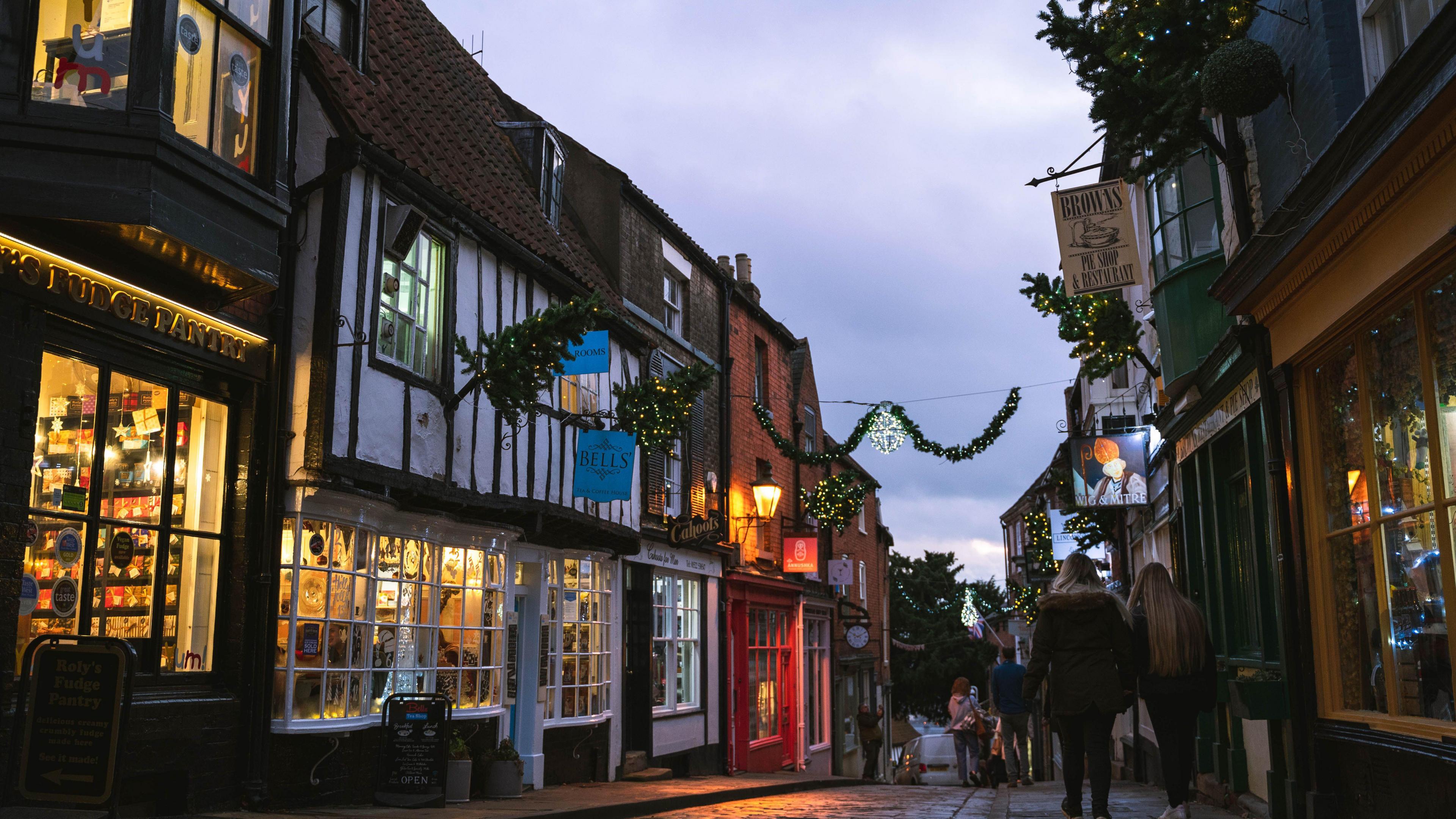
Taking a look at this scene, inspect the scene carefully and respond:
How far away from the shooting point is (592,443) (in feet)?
44.9

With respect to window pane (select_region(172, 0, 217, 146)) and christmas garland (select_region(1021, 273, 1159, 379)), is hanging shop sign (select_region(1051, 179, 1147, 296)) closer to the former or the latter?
christmas garland (select_region(1021, 273, 1159, 379))

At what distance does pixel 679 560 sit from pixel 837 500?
20.0ft

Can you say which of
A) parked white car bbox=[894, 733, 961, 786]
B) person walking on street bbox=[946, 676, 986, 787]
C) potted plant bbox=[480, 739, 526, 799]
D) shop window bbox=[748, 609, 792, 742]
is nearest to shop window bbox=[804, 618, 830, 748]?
shop window bbox=[748, 609, 792, 742]

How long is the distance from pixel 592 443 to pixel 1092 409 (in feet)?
36.8

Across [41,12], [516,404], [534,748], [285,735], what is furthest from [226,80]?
[534,748]

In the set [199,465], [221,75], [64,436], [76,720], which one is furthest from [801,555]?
[76,720]

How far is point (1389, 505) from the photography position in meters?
7.09

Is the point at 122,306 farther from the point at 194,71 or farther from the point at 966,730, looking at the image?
the point at 966,730

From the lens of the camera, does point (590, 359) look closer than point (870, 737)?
Yes

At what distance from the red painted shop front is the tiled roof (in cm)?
791

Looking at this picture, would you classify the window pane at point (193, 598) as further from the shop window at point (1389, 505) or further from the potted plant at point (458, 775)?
the shop window at point (1389, 505)

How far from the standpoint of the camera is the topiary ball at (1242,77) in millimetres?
8211

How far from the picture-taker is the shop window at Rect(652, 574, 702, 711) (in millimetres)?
18469

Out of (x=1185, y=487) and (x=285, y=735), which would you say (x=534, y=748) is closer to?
(x=285, y=735)
